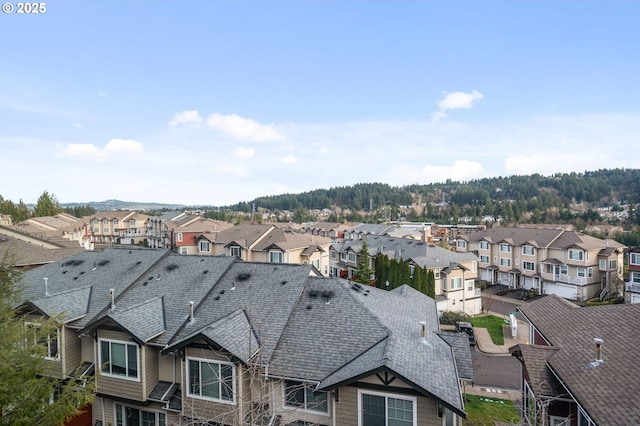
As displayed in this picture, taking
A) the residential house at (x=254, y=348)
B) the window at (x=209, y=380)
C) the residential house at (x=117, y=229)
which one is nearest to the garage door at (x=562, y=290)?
the residential house at (x=254, y=348)

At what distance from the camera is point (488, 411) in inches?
709

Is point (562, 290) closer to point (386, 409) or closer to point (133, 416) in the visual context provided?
point (386, 409)

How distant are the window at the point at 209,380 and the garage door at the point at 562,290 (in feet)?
149

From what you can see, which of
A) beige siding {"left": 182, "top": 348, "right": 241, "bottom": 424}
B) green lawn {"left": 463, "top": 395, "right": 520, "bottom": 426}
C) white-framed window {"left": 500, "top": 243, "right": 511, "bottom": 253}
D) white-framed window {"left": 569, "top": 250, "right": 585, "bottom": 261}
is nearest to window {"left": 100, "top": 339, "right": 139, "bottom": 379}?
beige siding {"left": 182, "top": 348, "right": 241, "bottom": 424}

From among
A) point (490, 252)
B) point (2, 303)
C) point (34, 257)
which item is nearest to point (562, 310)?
point (2, 303)

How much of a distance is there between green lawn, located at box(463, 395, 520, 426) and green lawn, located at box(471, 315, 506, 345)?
10.7m

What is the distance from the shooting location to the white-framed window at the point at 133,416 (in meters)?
15.0

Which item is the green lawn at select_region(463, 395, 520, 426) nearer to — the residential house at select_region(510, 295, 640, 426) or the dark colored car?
the residential house at select_region(510, 295, 640, 426)

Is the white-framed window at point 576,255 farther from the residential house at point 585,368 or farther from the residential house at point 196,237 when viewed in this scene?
the residential house at point 196,237

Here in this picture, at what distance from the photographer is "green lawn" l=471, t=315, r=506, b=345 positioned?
30172mm

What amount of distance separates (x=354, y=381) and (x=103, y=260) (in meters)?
17.7

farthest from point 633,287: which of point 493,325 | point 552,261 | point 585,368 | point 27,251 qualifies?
point 27,251

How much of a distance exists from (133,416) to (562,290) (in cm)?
4801

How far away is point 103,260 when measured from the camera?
72.2ft
